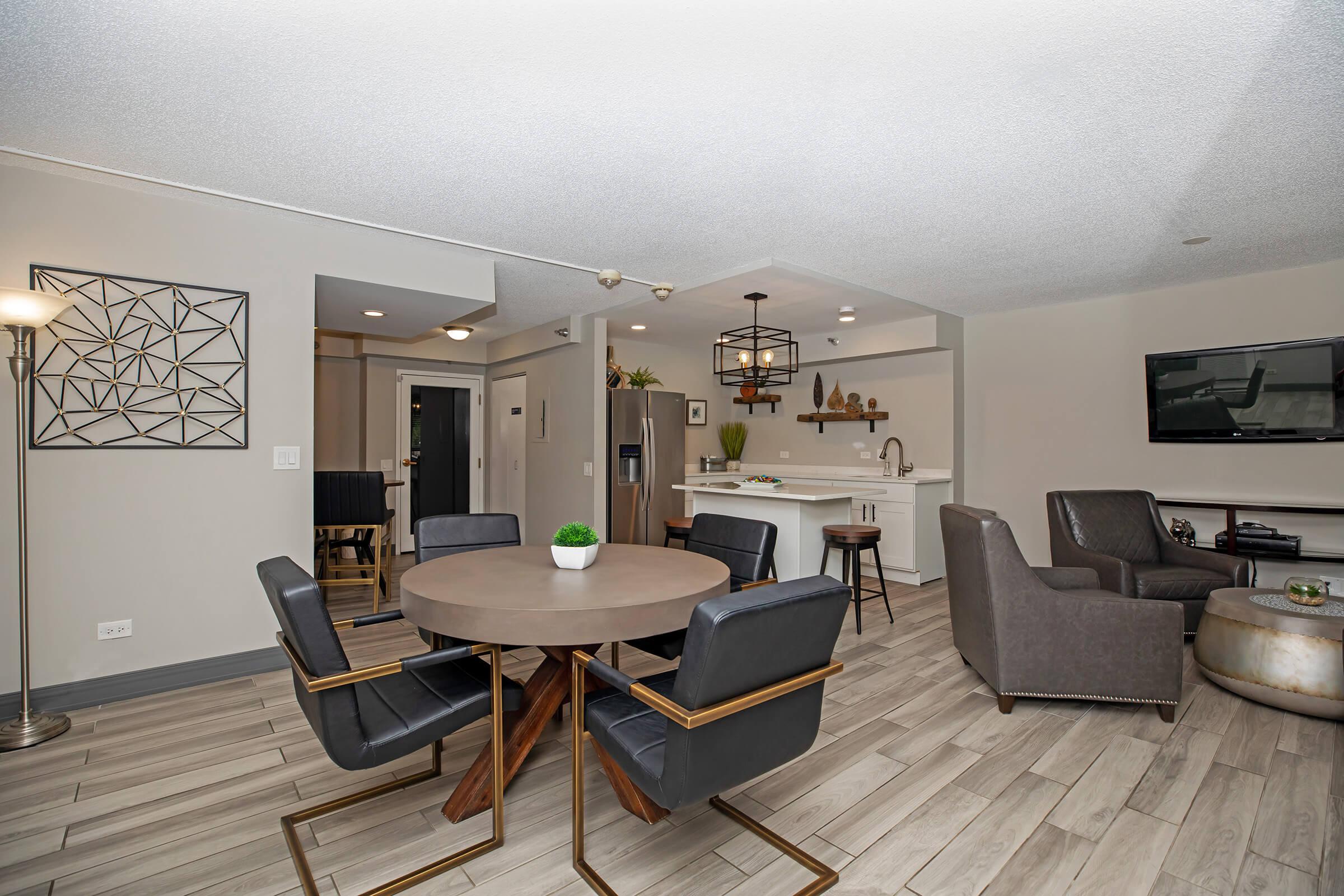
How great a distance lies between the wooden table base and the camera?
2021 millimetres

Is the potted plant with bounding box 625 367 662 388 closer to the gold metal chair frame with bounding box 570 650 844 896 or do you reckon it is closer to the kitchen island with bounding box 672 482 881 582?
the kitchen island with bounding box 672 482 881 582

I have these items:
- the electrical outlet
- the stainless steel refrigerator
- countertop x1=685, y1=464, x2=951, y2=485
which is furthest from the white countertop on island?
the electrical outlet

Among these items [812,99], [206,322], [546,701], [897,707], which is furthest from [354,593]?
[812,99]

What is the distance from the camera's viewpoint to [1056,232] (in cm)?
357

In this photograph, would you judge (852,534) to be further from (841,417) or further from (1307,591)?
(841,417)

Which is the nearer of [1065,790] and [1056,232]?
[1065,790]

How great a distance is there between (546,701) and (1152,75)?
9.50ft

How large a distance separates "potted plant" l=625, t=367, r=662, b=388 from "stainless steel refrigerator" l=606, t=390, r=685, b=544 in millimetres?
314

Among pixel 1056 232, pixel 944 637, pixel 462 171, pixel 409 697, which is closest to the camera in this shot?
pixel 409 697

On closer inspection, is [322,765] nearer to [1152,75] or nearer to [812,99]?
[812,99]

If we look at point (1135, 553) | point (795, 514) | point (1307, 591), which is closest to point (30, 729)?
point (795, 514)

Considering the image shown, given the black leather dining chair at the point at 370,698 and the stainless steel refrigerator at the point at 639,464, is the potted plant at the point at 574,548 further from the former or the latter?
the stainless steel refrigerator at the point at 639,464

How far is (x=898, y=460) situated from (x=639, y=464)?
2504 millimetres

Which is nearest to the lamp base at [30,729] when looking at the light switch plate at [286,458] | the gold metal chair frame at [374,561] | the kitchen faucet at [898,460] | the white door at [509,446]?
the light switch plate at [286,458]
